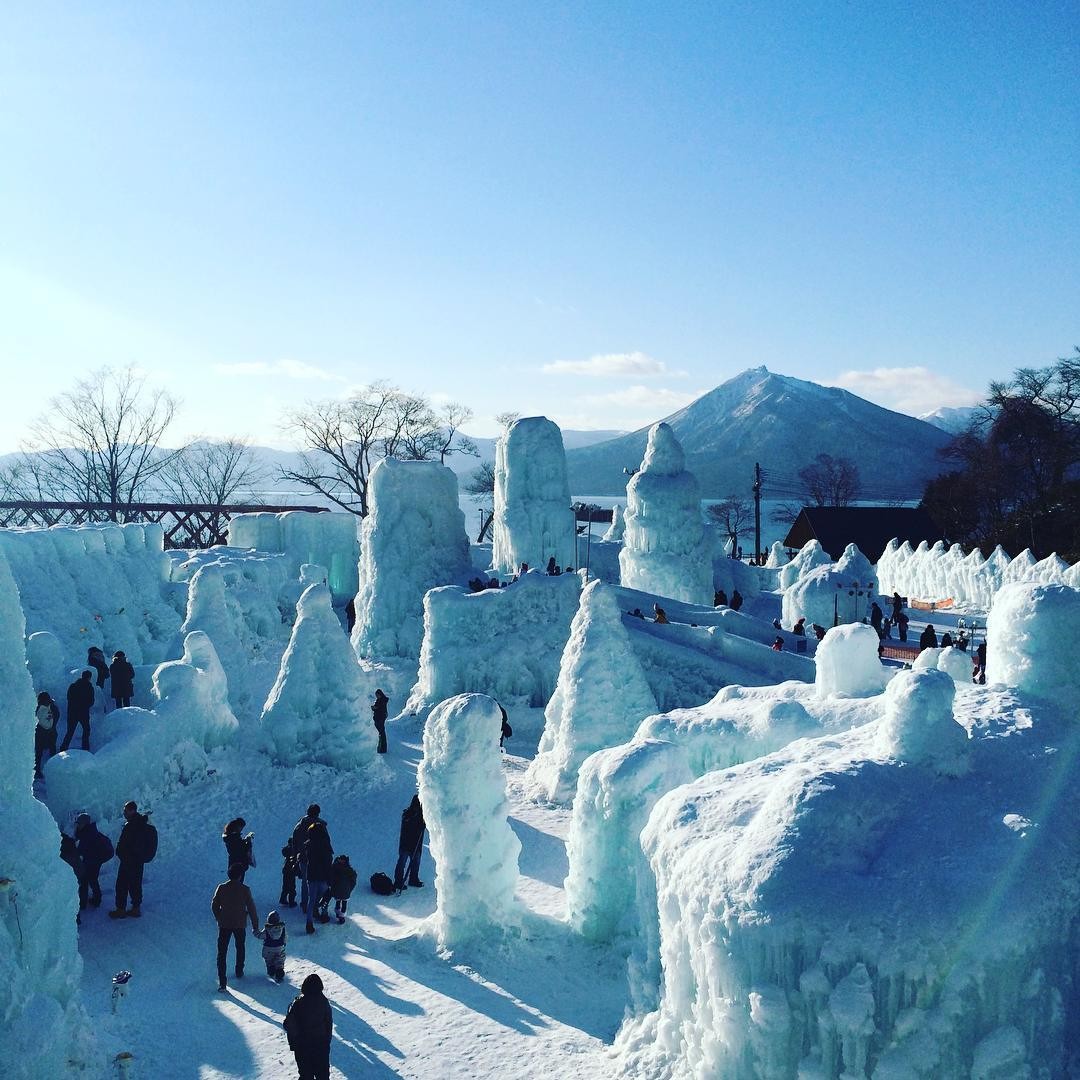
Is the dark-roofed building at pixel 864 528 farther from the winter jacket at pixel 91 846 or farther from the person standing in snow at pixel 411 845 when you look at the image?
the winter jacket at pixel 91 846

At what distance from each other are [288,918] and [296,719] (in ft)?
17.6

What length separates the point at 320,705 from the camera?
51.2ft

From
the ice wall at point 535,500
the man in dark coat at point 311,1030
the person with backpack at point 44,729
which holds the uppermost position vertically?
the ice wall at point 535,500

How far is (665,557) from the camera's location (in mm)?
25625

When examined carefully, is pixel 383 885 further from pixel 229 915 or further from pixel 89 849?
pixel 89 849

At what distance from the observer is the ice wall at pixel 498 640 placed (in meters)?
19.5

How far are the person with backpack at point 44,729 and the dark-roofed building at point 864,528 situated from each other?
138 ft

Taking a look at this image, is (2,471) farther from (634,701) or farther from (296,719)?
(634,701)

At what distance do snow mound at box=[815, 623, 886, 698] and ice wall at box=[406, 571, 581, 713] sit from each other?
9606 millimetres

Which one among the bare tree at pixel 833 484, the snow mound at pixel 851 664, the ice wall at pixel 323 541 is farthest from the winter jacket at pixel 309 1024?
the bare tree at pixel 833 484

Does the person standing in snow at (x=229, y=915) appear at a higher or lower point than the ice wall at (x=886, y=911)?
lower

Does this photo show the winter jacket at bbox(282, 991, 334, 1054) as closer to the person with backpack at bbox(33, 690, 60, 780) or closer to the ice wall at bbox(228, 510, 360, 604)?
the person with backpack at bbox(33, 690, 60, 780)

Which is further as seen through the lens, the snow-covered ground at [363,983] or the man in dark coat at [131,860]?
the man in dark coat at [131,860]

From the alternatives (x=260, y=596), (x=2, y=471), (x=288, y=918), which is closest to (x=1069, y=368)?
(x=260, y=596)
